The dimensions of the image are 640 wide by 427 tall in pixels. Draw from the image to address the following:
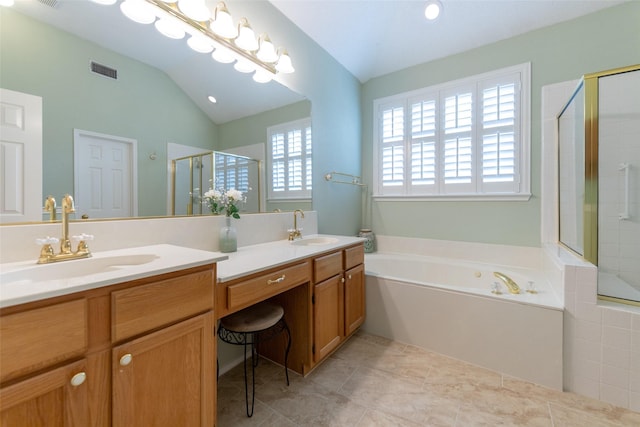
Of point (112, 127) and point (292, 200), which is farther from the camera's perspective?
point (292, 200)

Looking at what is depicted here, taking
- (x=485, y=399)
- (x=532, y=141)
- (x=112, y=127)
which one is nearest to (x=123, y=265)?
(x=112, y=127)

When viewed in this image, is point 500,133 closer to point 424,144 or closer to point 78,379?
point 424,144

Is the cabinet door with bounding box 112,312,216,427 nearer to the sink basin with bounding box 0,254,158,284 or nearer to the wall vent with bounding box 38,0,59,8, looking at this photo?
the sink basin with bounding box 0,254,158,284

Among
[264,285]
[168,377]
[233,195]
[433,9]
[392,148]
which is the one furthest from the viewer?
[392,148]

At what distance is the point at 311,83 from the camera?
2.47 metres

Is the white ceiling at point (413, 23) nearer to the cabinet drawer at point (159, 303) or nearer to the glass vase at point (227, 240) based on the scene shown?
the glass vase at point (227, 240)

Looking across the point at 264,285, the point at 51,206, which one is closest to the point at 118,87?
the point at 51,206

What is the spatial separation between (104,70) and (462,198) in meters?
2.91

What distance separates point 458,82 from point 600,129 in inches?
49.5

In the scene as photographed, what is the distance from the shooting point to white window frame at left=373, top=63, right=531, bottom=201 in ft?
7.96

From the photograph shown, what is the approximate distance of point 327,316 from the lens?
1793mm

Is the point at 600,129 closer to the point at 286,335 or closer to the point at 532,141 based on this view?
the point at 532,141

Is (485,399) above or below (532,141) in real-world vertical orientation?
below

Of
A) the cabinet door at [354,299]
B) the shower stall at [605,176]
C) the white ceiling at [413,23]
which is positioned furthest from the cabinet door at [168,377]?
the white ceiling at [413,23]
